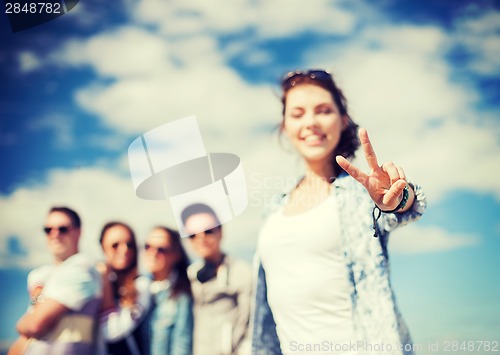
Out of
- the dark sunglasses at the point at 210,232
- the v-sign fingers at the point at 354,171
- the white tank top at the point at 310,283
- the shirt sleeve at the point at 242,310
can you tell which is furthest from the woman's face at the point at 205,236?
the v-sign fingers at the point at 354,171

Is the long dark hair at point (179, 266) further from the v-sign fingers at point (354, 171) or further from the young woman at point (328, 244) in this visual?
the v-sign fingers at point (354, 171)

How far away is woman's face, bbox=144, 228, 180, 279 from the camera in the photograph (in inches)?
72.7

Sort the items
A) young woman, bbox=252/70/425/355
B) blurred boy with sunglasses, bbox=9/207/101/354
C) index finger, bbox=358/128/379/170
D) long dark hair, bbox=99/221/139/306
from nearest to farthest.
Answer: index finger, bbox=358/128/379/170 → young woman, bbox=252/70/425/355 → blurred boy with sunglasses, bbox=9/207/101/354 → long dark hair, bbox=99/221/139/306

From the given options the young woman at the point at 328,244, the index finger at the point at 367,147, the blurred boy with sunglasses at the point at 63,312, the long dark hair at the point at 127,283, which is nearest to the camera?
the index finger at the point at 367,147

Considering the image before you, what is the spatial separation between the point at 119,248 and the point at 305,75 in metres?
0.90

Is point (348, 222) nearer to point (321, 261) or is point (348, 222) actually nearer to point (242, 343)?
point (321, 261)

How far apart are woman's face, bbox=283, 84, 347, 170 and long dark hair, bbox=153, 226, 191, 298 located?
55cm

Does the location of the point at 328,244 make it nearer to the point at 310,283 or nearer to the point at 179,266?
the point at 310,283

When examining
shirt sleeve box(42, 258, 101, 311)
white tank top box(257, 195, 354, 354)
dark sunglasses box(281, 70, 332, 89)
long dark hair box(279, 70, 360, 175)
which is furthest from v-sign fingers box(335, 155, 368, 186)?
shirt sleeve box(42, 258, 101, 311)

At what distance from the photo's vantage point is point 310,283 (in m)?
1.59

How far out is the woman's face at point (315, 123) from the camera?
5.75 ft

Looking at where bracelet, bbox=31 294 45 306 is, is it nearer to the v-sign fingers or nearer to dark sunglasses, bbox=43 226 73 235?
dark sunglasses, bbox=43 226 73 235

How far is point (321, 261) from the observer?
1594 millimetres

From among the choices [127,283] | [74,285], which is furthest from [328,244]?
[74,285]
